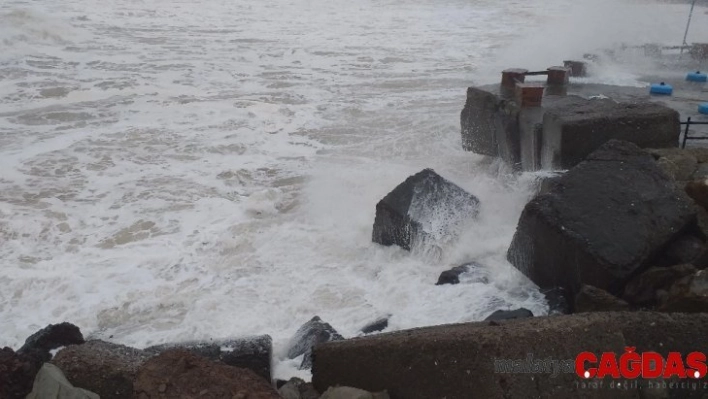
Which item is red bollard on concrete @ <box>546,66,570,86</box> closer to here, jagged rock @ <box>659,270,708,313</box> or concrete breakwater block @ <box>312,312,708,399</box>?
jagged rock @ <box>659,270,708,313</box>

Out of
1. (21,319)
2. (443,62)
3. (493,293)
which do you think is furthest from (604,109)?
(443,62)

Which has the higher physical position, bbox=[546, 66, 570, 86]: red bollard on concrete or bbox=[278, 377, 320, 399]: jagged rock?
bbox=[546, 66, 570, 86]: red bollard on concrete

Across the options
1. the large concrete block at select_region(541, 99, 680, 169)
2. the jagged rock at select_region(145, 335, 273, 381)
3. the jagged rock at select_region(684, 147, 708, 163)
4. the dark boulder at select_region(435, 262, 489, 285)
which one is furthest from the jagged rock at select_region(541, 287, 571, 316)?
the jagged rock at select_region(145, 335, 273, 381)

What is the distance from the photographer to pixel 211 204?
27.1ft

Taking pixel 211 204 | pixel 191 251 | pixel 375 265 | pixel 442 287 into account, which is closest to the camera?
pixel 442 287

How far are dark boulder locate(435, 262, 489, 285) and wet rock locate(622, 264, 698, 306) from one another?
150 cm

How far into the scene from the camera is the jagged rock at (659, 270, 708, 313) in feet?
11.6

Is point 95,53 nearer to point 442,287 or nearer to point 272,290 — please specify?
point 272,290

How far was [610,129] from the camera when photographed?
245 inches

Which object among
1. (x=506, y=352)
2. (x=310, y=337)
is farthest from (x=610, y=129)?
(x=506, y=352)

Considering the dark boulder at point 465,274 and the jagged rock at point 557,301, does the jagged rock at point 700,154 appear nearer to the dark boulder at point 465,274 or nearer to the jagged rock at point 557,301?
the jagged rock at point 557,301

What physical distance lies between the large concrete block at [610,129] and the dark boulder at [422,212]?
1187 millimetres

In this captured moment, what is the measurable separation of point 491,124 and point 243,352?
550 cm

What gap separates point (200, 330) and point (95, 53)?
49.2 ft
